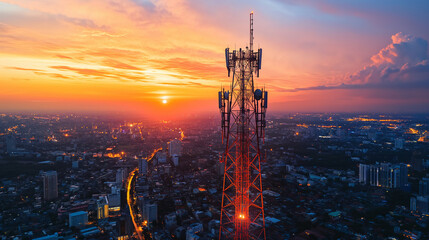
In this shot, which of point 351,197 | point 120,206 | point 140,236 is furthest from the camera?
point 351,197

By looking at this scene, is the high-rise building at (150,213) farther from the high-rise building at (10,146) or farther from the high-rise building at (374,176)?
the high-rise building at (10,146)

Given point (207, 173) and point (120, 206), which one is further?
point (207, 173)

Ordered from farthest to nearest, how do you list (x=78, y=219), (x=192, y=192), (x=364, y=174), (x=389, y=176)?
(x=364, y=174)
(x=389, y=176)
(x=192, y=192)
(x=78, y=219)

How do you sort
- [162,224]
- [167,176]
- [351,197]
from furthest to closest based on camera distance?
[167,176], [351,197], [162,224]

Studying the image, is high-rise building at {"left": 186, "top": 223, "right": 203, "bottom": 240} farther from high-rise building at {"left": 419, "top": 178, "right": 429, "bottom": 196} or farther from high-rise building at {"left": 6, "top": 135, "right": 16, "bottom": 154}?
high-rise building at {"left": 6, "top": 135, "right": 16, "bottom": 154}

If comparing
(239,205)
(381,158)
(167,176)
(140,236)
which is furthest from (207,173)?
(381,158)

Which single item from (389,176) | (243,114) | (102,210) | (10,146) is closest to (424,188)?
(389,176)

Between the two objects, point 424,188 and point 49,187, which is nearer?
point 424,188

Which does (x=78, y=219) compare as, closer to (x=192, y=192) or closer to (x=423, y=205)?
(x=192, y=192)

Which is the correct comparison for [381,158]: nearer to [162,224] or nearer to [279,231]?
[279,231]
